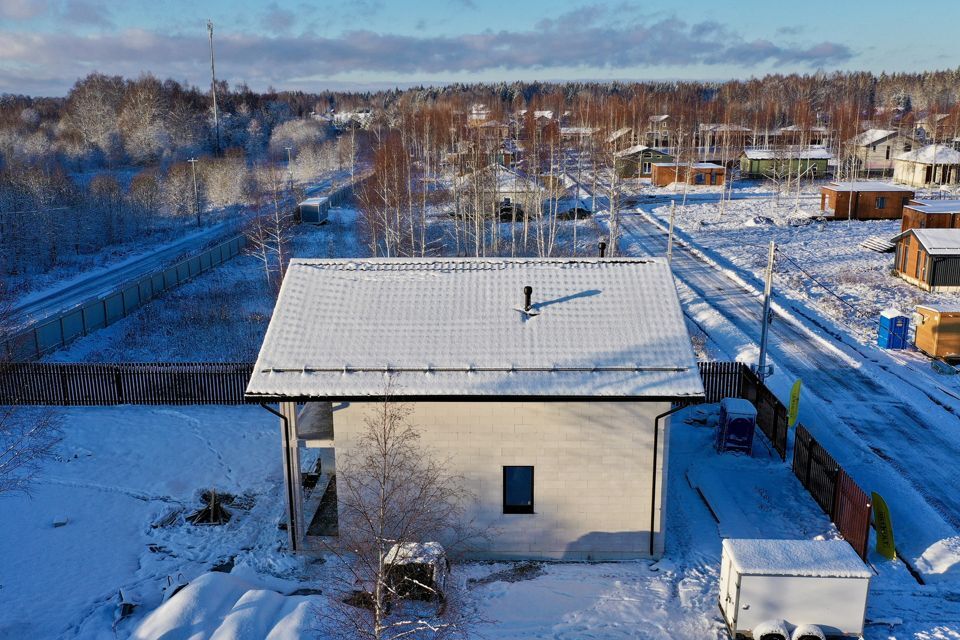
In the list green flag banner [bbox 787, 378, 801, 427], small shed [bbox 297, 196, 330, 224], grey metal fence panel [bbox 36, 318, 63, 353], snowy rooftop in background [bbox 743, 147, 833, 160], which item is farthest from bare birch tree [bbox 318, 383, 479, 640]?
snowy rooftop in background [bbox 743, 147, 833, 160]

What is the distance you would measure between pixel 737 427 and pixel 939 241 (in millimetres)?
22978

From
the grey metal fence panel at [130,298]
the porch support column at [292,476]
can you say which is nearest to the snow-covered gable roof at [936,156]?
the grey metal fence panel at [130,298]

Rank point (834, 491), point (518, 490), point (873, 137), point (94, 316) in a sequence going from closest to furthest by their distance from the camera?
point (518, 490) → point (834, 491) → point (94, 316) → point (873, 137)

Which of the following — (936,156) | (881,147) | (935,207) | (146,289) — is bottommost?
(146,289)

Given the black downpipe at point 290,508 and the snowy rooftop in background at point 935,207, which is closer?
the black downpipe at point 290,508

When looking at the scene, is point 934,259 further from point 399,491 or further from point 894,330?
point 399,491

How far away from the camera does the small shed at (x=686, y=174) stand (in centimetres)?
7738

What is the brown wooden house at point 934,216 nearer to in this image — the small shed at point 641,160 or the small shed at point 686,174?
the small shed at point 686,174

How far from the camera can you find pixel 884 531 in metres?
15.4

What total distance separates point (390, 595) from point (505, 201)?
154 ft

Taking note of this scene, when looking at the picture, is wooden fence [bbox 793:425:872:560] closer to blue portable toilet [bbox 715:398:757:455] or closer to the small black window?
blue portable toilet [bbox 715:398:757:455]

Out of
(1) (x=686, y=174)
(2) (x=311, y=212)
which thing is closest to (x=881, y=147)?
(1) (x=686, y=174)

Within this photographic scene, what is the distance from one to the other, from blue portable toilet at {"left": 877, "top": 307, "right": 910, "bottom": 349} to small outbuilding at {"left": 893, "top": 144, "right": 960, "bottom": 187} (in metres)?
47.9

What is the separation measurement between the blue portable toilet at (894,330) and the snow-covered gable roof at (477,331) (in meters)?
16.0
